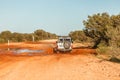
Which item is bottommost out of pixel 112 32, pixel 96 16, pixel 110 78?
pixel 110 78

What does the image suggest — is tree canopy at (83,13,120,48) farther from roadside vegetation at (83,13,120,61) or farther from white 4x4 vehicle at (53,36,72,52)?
white 4x4 vehicle at (53,36,72,52)

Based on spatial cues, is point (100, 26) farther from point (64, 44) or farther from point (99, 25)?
point (64, 44)

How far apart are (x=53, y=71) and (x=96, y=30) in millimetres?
26745

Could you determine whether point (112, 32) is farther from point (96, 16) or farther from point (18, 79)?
point (96, 16)

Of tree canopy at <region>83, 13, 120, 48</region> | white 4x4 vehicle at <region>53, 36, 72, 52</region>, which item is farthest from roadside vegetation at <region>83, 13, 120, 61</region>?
white 4x4 vehicle at <region>53, 36, 72, 52</region>

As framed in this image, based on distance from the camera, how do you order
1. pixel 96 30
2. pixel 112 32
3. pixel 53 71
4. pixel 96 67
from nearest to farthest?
pixel 53 71 → pixel 96 67 → pixel 112 32 → pixel 96 30

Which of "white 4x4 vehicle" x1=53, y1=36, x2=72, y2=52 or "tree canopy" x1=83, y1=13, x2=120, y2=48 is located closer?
"white 4x4 vehicle" x1=53, y1=36, x2=72, y2=52

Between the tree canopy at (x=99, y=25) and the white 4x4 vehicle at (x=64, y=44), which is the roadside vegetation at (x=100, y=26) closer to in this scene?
the tree canopy at (x=99, y=25)

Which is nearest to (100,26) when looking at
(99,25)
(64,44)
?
(99,25)

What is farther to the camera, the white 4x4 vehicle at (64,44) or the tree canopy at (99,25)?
the tree canopy at (99,25)

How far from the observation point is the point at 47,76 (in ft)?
51.8

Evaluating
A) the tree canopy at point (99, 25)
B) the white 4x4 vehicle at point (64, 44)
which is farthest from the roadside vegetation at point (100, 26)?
the white 4x4 vehicle at point (64, 44)

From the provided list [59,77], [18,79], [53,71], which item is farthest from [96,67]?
[18,79]

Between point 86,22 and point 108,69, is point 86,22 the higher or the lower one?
the higher one
